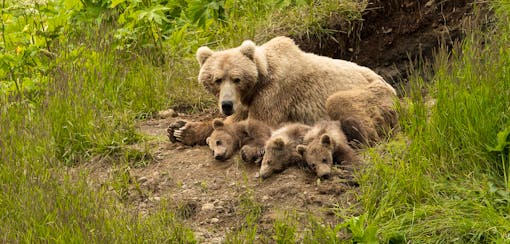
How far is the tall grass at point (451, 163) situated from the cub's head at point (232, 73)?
1.57 metres

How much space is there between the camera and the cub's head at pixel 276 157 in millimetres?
6070

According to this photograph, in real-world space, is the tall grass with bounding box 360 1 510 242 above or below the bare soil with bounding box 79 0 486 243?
above

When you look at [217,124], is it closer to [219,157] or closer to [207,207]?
[219,157]

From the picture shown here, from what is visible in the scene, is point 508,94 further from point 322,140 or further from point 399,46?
point 399,46

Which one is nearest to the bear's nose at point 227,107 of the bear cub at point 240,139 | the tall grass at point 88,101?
the bear cub at point 240,139

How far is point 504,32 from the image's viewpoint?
618 cm

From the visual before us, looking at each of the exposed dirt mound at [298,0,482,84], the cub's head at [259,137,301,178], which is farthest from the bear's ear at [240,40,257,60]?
the exposed dirt mound at [298,0,482,84]

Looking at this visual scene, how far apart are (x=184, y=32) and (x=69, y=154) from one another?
7.81 feet

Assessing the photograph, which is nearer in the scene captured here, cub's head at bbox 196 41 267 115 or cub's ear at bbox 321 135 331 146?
cub's ear at bbox 321 135 331 146

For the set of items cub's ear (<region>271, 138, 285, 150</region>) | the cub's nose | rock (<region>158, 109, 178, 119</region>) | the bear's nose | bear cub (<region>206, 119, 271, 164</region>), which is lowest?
rock (<region>158, 109, 178, 119</region>)

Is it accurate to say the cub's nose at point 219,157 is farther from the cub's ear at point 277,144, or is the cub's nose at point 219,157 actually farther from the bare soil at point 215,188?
the cub's ear at point 277,144

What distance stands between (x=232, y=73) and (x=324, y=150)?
4.30ft

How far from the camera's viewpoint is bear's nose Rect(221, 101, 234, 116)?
6910 millimetres

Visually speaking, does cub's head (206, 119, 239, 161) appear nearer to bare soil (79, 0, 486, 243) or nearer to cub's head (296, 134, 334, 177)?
bare soil (79, 0, 486, 243)
